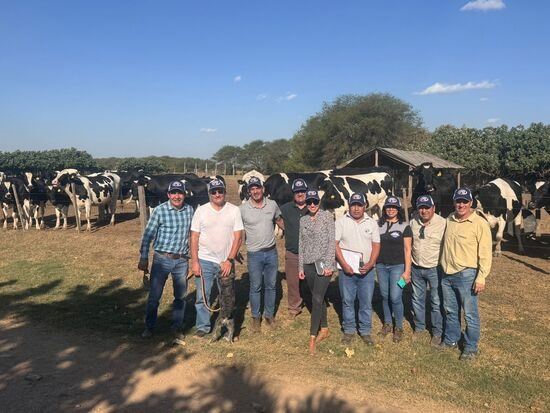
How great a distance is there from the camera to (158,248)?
18.8 ft

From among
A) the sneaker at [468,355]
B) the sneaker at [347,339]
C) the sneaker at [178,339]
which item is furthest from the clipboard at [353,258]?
the sneaker at [178,339]

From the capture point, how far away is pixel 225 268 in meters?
5.54

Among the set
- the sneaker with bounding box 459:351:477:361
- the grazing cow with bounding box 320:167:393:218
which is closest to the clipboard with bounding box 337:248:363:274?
the sneaker with bounding box 459:351:477:361

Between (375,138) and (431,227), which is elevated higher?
(375,138)

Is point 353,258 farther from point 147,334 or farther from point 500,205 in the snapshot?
point 500,205

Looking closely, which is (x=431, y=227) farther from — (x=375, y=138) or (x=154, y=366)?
(x=375, y=138)

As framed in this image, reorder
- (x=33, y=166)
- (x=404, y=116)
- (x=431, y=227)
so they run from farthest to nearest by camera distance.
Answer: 1. (x=33, y=166)
2. (x=404, y=116)
3. (x=431, y=227)

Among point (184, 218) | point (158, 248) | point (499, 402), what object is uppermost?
point (184, 218)

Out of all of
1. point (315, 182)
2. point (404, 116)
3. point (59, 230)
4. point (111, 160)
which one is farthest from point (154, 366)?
point (111, 160)

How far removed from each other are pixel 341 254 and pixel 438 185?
11488mm

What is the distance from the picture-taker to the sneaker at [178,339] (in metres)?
5.68

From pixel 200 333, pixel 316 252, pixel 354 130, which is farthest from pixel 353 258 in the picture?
pixel 354 130

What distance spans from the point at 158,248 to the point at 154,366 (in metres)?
1.43

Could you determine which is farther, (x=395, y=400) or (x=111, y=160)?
(x=111, y=160)
